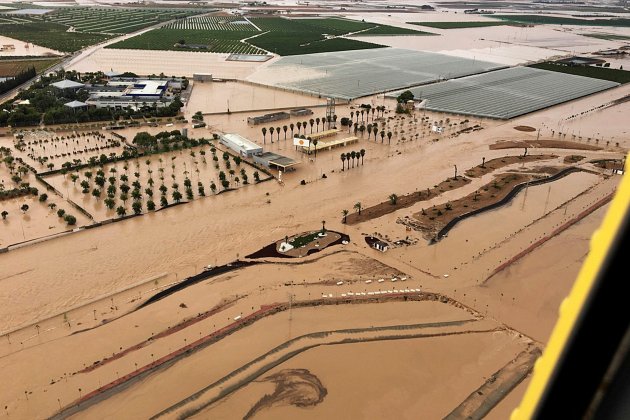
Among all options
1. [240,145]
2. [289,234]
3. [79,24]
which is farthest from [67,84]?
[79,24]

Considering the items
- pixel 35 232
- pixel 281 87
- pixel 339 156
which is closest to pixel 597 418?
pixel 35 232

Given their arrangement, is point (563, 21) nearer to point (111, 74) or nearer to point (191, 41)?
point (191, 41)

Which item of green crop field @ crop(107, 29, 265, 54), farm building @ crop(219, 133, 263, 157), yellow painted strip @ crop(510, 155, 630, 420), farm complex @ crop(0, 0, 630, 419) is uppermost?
yellow painted strip @ crop(510, 155, 630, 420)

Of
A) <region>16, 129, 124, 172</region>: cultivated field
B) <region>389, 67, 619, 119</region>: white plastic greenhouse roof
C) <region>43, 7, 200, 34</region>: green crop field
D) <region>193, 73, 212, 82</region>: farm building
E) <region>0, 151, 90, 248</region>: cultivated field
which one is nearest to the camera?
<region>0, 151, 90, 248</region>: cultivated field

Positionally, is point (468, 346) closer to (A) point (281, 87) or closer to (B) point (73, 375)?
(B) point (73, 375)

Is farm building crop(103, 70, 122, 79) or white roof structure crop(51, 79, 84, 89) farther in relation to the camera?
farm building crop(103, 70, 122, 79)

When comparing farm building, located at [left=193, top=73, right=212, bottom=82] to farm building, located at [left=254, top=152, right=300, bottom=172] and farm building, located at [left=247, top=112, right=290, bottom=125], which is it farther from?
farm building, located at [left=254, top=152, right=300, bottom=172]

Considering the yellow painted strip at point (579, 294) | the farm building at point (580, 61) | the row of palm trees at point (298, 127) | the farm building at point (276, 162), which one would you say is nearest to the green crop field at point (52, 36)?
the row of palm trees at point (298, 127)

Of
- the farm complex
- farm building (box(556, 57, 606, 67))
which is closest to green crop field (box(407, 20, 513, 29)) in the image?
farm building (box(556, 57, 606, 67))
